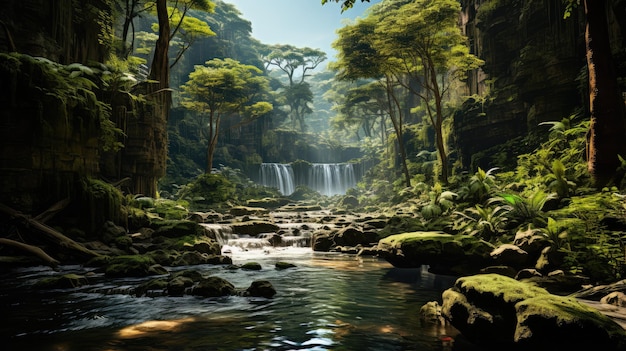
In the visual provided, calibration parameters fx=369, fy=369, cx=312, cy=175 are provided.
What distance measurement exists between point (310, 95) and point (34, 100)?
147 ft

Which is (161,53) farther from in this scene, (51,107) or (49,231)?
(49,231)

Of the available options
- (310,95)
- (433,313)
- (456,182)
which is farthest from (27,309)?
(310,95)

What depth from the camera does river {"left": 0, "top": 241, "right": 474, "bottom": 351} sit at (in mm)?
4305

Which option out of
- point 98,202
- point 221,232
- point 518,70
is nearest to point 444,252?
point 98,202

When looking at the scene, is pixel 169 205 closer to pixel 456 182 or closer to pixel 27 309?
pixel 27 309

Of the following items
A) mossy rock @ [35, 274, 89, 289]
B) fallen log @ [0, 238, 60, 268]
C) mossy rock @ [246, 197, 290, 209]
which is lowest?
mossy rock @ [35, 274, 89, 289]

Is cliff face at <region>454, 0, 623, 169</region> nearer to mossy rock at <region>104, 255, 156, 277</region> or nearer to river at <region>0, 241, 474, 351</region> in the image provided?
river at <region>0, 241, 474, 351</region>

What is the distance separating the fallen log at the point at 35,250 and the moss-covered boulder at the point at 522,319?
8879 mm

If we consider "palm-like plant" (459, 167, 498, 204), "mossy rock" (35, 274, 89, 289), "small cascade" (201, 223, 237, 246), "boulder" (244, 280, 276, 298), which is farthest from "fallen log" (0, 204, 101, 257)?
"palm-like plant" (459, 167, 498, 204)

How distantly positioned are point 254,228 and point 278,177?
82.3 ft

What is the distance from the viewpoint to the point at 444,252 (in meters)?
8.79

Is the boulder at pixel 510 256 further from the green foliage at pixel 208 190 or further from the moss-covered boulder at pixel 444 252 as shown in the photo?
the green foliage at pixel 208 190

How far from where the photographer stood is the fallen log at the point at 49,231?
9.03m

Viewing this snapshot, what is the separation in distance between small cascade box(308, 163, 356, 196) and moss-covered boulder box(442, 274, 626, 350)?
39160 mm
